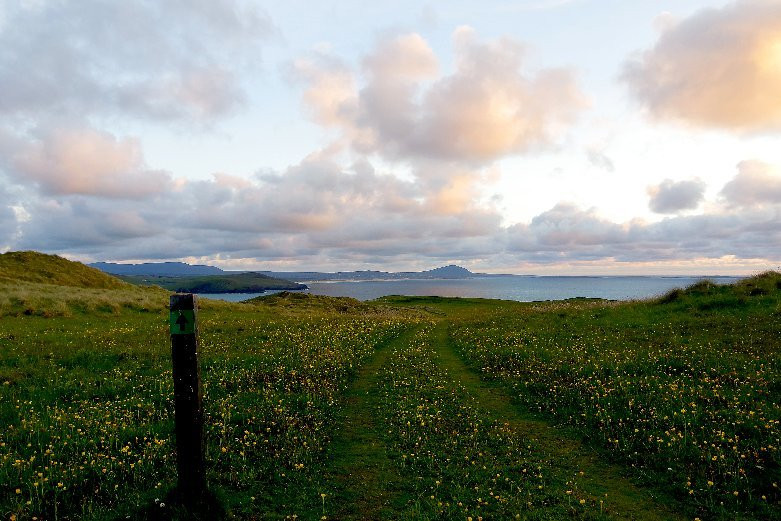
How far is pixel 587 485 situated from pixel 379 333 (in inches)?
902

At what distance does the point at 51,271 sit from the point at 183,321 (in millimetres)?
80694

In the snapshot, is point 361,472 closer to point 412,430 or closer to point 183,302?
point 412,430

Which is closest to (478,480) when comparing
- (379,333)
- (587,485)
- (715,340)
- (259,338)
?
(587,485)

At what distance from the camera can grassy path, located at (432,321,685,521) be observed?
25.8ft

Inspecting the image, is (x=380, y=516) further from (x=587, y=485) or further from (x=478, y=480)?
(x=587, y=485)

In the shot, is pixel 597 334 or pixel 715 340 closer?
pixel 715 340

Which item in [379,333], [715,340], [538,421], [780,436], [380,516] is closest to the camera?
[380,516]

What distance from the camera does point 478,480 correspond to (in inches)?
352

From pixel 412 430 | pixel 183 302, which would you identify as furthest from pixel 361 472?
pixel 183 302

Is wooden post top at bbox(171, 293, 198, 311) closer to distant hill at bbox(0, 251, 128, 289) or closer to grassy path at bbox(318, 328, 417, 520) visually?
grassy path at bbox(318, 328, 417, 520)

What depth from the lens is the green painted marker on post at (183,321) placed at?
24.7ft

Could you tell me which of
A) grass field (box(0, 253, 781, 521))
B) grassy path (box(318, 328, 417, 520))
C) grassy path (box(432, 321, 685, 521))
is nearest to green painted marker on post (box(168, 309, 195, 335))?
grass field (box(0, 253, 781, 521))

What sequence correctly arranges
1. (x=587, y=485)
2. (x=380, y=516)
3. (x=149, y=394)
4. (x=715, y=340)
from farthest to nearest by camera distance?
(x=715, y=340), (x=149, y=394), (x=587, y=485), (x=380, y=516)

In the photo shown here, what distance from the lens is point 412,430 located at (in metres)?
11.6
